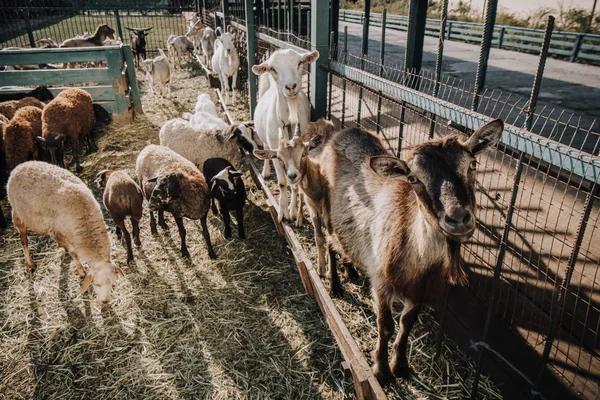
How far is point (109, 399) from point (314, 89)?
174 inches

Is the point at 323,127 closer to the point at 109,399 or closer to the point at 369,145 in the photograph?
the point at 369,145

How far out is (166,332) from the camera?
3.94 meters

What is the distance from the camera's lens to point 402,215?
3.04 metres

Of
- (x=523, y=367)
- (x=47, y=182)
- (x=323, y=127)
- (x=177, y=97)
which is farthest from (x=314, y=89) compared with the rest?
(x=177, y=97)

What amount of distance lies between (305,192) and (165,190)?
5.71ft

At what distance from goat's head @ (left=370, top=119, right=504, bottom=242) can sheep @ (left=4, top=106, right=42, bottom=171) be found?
21.4 feet

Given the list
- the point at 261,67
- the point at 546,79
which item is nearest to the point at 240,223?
Result: the point at 261,67

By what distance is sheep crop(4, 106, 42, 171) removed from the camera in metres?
6.35

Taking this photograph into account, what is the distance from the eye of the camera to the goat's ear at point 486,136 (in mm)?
2260

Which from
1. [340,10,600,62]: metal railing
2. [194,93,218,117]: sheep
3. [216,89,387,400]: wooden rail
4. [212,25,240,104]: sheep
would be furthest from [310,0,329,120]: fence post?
[340,10,600,62]: metal railing

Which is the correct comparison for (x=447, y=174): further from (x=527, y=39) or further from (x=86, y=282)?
(x=527, y=39)

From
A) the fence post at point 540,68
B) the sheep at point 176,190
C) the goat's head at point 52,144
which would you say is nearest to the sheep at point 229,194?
the sheep at point 176,190

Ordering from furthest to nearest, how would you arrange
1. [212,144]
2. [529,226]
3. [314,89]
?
[212,144] < [314,89] < [529,226]

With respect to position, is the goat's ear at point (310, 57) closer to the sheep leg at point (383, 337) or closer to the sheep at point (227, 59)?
the sheep leg at point (383, 337)
